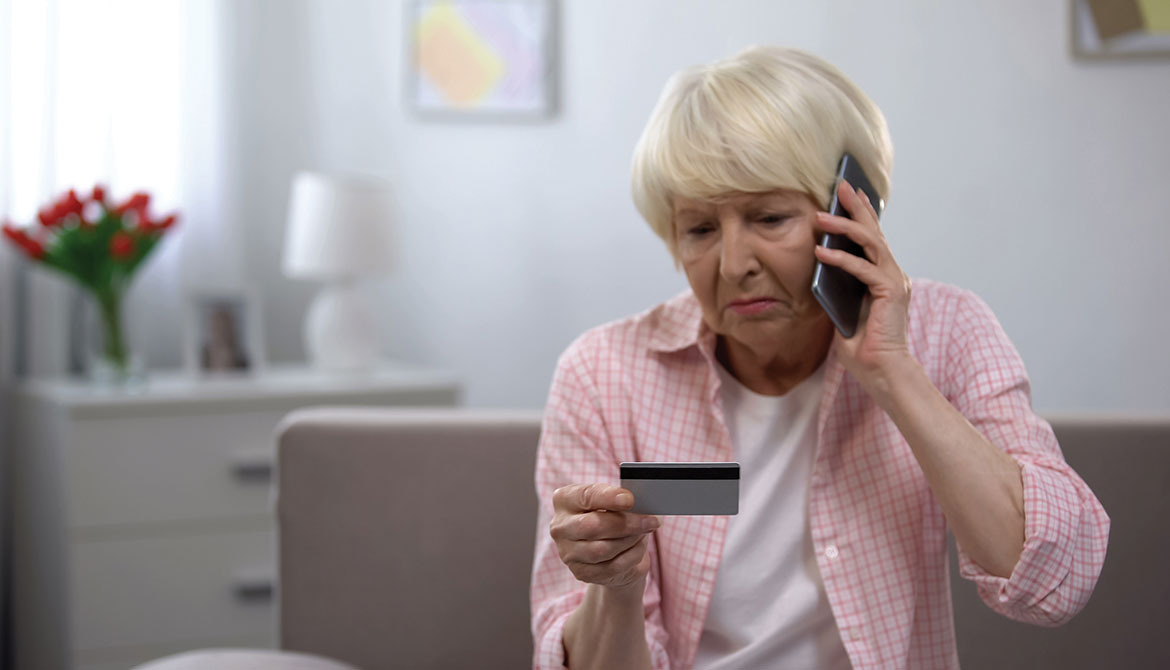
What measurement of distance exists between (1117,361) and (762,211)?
48 centimetres

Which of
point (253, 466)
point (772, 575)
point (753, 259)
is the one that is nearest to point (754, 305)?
point (753, 259)

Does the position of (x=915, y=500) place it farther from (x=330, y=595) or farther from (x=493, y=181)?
(x=493, y=181)

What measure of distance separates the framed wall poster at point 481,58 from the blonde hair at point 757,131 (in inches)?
53.0

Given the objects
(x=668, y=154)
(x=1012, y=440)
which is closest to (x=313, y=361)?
(x=668, y=154)

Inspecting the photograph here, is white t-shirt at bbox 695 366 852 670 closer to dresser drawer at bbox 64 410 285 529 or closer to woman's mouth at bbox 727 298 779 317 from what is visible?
woman's mouth at bbox 727 298 779 317

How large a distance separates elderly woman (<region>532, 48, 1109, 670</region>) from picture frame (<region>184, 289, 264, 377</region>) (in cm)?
144

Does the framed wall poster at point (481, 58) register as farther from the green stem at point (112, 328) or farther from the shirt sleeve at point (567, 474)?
the shirt sleeve at point (567, 474)

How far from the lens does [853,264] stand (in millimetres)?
1014

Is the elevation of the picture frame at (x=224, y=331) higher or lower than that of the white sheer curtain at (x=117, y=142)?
lower

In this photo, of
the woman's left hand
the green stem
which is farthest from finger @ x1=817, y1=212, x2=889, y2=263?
the green stem

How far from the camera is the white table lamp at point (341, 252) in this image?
2342 millimetres

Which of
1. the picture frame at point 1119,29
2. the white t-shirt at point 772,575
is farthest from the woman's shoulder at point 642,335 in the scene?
the picture frame at point 1119,29

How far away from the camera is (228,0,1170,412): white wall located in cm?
123

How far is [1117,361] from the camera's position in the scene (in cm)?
125
